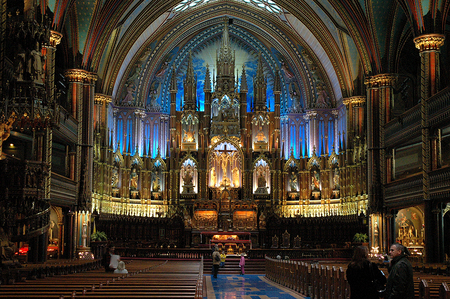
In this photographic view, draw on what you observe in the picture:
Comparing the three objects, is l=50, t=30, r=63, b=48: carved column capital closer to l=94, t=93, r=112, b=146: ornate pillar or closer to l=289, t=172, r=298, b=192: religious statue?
l=94, t=93, r=112, b=146: ornate pillar

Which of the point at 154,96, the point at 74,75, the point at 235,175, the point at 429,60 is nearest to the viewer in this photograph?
the point at 429,60

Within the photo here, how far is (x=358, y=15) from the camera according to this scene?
3127 centimetres

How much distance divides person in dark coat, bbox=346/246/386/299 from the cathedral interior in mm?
16382

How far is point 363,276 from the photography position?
331 inches

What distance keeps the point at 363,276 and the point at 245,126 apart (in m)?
32.4

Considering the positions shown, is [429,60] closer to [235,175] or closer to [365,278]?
[235,175]

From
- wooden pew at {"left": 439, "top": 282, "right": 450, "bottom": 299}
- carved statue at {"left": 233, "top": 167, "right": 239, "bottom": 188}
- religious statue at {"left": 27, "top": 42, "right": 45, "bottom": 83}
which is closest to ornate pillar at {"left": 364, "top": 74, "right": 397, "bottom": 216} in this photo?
carved statue at {"left": 233, "top": 167, "right": 239, "bottom": 188}

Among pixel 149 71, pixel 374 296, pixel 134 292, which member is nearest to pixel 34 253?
pixel 134 292

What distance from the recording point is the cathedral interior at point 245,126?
2817 centimetres

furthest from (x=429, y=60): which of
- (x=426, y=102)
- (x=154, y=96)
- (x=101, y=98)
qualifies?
(x=154, y=96)

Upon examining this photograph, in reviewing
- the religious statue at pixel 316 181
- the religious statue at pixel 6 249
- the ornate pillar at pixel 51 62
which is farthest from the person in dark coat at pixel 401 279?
the religious statue at pixel 316 181

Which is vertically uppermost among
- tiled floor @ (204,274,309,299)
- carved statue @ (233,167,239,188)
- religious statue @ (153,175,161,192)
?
carved statue @ (233,167,239,188)

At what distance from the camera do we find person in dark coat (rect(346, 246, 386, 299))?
8.41 m

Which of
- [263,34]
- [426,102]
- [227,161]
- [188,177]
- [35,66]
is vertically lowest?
[188,177]
